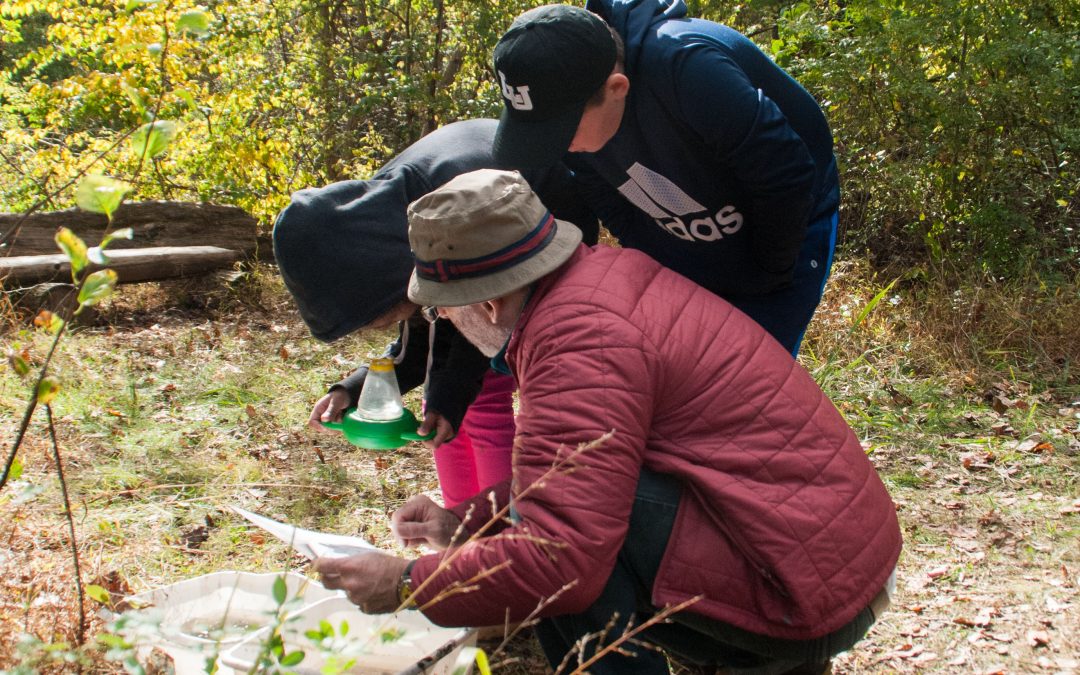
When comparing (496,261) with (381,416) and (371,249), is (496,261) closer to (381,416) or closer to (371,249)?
(371,249)

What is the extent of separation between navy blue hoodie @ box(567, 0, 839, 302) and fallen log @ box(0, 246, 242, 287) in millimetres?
3991

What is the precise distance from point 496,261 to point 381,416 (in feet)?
3.20

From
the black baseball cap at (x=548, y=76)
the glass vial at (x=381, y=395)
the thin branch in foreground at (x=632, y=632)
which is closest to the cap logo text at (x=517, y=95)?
the black baseball cap at (x=548, y=76)

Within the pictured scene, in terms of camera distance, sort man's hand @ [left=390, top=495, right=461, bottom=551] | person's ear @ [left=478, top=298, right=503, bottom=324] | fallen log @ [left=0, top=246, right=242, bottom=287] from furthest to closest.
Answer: fallen log @ [left=0, top=246, right=242, bottom=287], man's hand @ [left=390, top=495, right=461, bottom=551], person's ear @ [left=478, top=298, right=503, bottom=324]

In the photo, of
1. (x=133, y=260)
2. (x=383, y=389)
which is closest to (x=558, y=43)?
(x=383, y=389)

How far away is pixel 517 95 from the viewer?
2.24m

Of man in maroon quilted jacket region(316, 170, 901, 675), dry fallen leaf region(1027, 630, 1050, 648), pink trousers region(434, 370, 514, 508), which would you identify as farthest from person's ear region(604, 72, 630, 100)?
dry fallen leaf region(1027, 630, 1050, 648)

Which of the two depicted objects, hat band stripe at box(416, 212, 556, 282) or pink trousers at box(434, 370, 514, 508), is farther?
pink trousers at box(434, 370, 514, 508)

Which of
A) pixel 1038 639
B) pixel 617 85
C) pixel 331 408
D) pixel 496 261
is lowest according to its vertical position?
pixel 1038 639

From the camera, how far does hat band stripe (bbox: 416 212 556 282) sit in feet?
6.10

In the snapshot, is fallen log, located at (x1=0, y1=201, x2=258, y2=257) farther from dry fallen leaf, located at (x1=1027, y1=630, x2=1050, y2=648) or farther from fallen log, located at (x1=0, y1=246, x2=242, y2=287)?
dry fallen leaf, located at (x1=1027, y1=630, x2=1050, y2=648)

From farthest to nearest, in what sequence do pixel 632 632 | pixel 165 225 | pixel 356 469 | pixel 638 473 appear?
1. pixel 165 225
2. pixel 356 469
3. pixel 638 473
4. pixel 632 632

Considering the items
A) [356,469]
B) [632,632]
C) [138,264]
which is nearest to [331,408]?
[356,469]

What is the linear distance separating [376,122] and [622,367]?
7.41m
